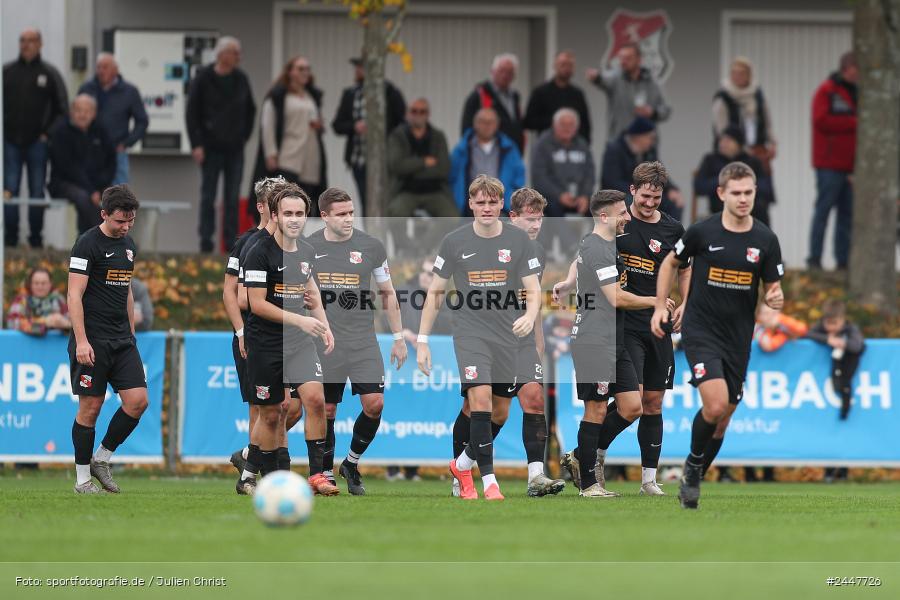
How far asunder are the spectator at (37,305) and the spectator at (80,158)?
261 cm

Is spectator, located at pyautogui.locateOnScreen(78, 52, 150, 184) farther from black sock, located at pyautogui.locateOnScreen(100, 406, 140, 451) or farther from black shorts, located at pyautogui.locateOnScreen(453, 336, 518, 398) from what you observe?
black shorts, located at pyautogui.locateOnScreen(453, 336, 518, 398)

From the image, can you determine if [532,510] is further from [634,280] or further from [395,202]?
[395,202]

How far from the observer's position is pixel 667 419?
17.5 meters

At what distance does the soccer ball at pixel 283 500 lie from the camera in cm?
930

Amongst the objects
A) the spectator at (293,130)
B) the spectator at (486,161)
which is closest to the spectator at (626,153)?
the spectator at (486,161)

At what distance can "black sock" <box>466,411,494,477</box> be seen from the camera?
12227mm

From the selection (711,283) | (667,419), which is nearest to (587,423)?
(711,283)

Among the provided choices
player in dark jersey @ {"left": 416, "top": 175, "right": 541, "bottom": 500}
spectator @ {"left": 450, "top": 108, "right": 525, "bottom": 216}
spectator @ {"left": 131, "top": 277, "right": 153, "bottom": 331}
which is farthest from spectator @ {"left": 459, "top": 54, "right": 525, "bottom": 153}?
player in dark jersey @ {"left": 416, "top": 175, "right": 541, "bottom": 500}

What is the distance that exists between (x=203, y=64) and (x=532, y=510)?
1418 cm

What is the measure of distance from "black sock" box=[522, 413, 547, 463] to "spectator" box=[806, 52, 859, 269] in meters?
9.97

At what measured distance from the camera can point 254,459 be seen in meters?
13.1

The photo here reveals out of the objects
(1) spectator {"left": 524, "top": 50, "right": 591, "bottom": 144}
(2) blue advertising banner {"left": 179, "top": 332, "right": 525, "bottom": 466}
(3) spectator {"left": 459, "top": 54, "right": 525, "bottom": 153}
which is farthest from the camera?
(1) spectator {"left": 524, "top": 50, "right": 591, "bottom": 144}

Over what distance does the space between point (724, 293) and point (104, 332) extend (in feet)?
16.7

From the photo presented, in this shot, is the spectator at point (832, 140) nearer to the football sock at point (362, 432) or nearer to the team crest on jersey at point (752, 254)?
the football sock at point (362, 432)
